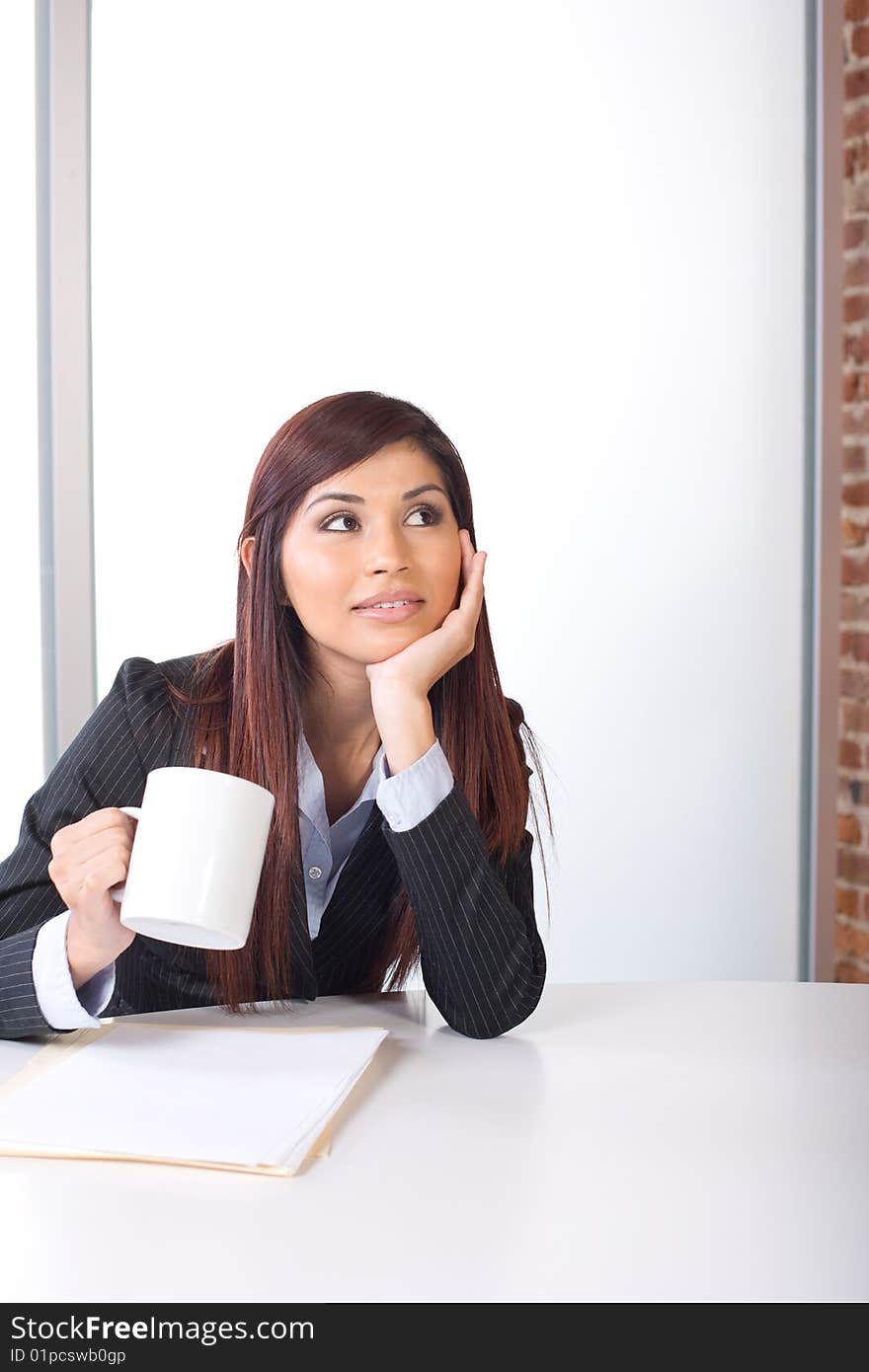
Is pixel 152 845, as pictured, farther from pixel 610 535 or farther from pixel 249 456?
pixel 610 535

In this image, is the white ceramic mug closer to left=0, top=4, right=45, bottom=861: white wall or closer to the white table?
the white table

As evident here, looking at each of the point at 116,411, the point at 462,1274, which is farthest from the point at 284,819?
the point at 116,411

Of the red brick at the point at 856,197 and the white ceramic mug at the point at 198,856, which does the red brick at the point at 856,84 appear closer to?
the red brick at the point at 856,197

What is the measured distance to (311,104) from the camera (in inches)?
105

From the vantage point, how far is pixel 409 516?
1.40 m

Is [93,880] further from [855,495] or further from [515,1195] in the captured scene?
[855,495]

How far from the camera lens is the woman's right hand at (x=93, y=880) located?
3.36ft

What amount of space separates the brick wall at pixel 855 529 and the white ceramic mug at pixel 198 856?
236 cm

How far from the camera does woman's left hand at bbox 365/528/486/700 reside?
1316mm

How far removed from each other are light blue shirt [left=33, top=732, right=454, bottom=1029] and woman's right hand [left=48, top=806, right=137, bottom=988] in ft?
0.06

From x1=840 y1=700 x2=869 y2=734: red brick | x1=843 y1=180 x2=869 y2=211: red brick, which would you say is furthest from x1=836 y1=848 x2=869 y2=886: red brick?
x1=843 y1=180 x2=869 y2=211: red brick

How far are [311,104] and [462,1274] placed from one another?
2.46 m

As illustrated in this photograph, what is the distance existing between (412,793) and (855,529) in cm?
215

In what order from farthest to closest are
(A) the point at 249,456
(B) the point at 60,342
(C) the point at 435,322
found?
(C) the point at 435,322 → (A) the point at 249,456 → (B) the point at 60,342
